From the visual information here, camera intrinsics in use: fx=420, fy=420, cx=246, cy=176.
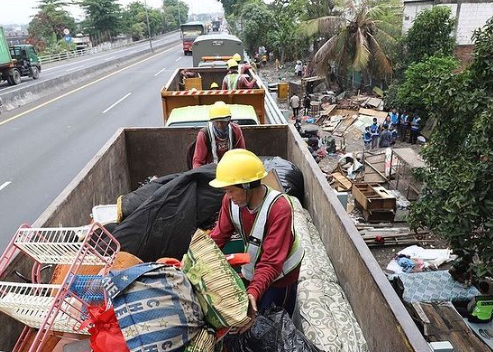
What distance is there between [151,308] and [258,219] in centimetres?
86

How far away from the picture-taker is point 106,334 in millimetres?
1690

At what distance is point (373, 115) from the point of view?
16.5 meters

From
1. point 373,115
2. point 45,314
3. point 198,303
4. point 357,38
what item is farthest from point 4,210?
point 357,38

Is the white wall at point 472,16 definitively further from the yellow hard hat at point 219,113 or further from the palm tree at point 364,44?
the yellow hard hat at point 219,113

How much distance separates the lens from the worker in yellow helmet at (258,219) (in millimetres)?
2227

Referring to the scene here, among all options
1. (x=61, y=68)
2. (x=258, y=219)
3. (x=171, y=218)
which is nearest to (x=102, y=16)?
(x=61, y=68)

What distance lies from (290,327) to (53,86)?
20134 mm

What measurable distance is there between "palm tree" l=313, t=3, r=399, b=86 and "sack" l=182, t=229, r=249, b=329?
1728 centimetres

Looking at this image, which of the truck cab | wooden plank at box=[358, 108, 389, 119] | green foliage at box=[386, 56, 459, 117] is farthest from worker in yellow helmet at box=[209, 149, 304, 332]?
the truck cab

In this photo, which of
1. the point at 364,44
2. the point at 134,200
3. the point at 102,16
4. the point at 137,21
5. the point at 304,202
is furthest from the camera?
the point at 137,21

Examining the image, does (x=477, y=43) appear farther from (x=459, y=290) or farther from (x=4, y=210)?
(x=4, y=210)

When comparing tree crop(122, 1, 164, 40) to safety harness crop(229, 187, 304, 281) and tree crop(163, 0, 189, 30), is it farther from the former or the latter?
safety harness crop(229, 187, 304, 281)

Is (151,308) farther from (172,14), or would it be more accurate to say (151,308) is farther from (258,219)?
(172,14)

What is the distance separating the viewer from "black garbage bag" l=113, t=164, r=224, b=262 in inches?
125
